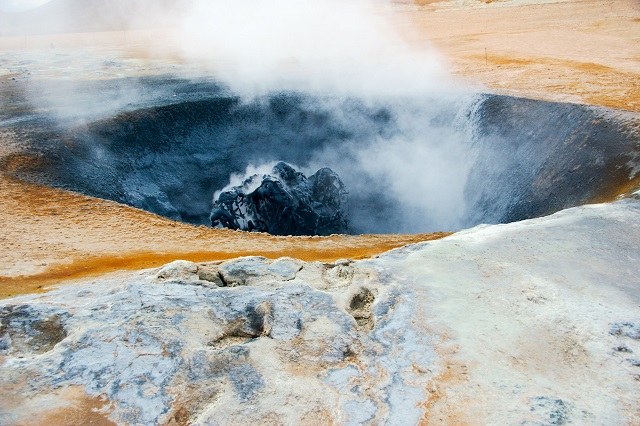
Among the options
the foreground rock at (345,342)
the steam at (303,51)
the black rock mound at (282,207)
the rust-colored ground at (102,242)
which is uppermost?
the steam at (303,51)

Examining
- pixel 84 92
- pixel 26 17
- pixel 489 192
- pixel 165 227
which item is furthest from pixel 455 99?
pixel 26 17

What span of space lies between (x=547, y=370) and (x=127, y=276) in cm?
390

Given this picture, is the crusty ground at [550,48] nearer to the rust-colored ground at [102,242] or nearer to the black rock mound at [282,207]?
the black rock mound at [282,207]

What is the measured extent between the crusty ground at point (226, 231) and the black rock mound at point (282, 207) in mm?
2417

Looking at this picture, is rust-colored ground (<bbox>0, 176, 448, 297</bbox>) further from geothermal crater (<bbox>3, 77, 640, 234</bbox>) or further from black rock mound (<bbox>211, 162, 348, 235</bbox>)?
black rock mound (<bbox>211, 162, 348, 235</bbox>)

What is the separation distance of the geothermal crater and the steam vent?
0.17 feet

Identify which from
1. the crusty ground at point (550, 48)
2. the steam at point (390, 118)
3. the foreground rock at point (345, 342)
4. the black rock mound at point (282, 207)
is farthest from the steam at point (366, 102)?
the foreground rock at point (345, 342)

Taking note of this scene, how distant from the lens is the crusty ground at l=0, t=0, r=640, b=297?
581 cm

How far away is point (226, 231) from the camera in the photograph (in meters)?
7.14

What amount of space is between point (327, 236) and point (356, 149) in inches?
218

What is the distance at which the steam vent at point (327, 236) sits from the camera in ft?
9.95

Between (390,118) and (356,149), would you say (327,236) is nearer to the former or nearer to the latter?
(356,149)

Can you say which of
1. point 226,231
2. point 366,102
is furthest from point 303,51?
point 226,231

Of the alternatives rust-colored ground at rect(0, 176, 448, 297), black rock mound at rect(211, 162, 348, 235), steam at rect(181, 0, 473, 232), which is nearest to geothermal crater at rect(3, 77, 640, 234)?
steam at rect(181, 0, 473, 232)
